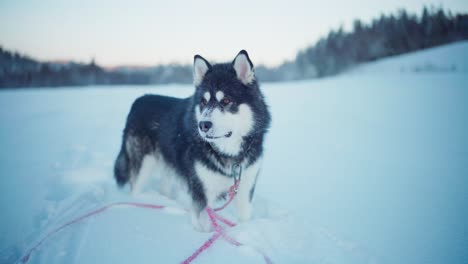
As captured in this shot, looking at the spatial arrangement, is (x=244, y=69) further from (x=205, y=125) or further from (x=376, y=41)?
(x=376, y=41)

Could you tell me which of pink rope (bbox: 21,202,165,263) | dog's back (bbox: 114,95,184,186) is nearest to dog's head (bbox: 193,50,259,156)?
dog's back (bbox: 114,95,184,186)

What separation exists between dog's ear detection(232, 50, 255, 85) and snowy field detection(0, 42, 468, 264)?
1603mm

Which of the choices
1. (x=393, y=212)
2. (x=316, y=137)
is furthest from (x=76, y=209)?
(x=316, y=137)

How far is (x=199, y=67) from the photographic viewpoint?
9.41 feet

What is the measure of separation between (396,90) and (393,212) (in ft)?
27.5

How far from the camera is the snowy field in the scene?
219 cm

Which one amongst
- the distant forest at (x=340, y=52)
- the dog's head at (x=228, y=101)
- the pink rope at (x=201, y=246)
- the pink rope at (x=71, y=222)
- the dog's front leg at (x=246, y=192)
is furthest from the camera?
the distant forest at (x=340, y=52)

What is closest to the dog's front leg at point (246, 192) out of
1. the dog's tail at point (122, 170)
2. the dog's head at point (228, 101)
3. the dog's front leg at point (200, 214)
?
the dog's head at point (228, 101)

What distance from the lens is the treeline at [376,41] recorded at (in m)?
19.6

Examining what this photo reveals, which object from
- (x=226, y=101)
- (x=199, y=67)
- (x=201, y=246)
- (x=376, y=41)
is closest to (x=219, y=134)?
(x=226, y=101)

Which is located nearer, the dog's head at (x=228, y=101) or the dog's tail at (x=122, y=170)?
the dog's head at (x=228, y=101)

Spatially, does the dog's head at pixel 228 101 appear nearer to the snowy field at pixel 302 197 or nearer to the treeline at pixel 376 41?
the snowy field at pixel 302 197

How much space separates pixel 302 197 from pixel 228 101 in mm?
1786

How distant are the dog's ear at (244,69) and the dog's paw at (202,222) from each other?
1611mm
